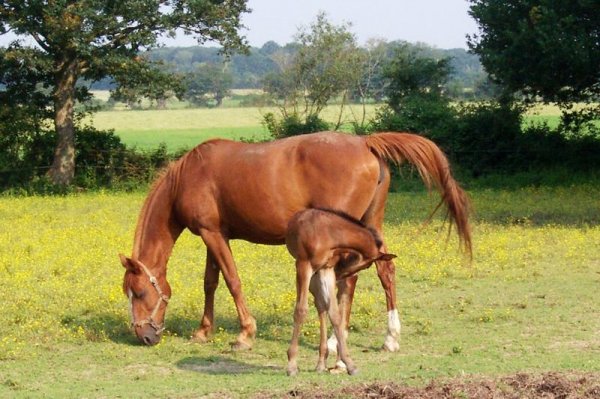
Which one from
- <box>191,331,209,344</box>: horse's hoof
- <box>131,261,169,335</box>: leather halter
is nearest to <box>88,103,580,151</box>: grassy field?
<box>191,331,209,344</box>: horse's hoof

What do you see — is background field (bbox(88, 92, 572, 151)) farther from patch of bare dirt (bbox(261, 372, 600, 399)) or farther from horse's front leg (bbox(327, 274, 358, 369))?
patch of bare dirt (bbox(261, 372, 600, 399))

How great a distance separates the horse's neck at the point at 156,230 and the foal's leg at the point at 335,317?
89.3 inches

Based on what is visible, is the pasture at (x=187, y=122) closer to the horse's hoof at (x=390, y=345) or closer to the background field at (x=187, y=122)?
the background field at (x=187, y=122)

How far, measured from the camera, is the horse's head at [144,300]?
9.23m

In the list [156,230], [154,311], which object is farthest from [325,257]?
[156,230]

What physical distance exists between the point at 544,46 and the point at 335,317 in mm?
15275

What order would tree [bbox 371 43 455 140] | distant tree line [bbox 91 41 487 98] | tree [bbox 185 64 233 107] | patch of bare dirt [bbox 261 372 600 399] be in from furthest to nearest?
distant tree line [bbox 91 41 487 98], tree [bbox 185 64 233 107], tree [bbox 371 43 455 140], patch of bare dirt [bbox 261 372 600 399]

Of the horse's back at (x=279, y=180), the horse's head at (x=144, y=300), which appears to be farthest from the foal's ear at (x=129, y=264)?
the horse's back at (x=279, y=180)

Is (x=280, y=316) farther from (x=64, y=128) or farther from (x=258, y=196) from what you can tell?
(x=64, y=128)

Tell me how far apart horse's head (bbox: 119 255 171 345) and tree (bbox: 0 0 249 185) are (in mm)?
16699

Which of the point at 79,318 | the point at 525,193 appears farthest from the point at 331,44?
the point at 79,318

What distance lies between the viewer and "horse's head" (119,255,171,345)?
9227mm

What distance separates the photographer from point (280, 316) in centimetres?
1055

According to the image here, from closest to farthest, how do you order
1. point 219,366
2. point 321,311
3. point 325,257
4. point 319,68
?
point 325,257, point 321,311, point 219,366, point 319,68
